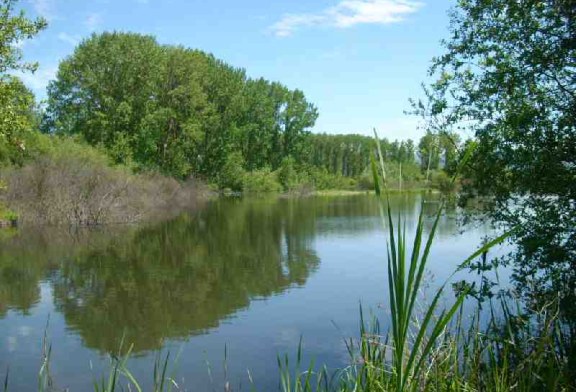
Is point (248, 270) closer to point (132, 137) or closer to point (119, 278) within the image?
point (119, 278)

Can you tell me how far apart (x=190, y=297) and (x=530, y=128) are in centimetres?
903

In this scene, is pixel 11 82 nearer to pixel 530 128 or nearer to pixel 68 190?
pixel 530 128

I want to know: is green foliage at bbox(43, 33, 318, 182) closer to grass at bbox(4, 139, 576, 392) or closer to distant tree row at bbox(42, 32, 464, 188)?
distant tree row at bbox(42, 32, 464, 188)

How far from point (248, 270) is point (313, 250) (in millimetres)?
4487

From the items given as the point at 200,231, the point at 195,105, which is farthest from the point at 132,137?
the point at 200,231

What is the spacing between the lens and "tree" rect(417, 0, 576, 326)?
682 cm

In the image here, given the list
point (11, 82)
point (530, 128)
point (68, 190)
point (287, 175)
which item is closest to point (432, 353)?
point (530, 128)

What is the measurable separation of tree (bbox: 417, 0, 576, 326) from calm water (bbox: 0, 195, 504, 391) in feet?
4.16

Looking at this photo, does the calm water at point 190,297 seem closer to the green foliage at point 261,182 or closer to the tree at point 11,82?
the tree at point 11,82

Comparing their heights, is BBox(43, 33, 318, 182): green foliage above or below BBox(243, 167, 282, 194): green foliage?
above

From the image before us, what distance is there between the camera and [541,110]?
7.16 m

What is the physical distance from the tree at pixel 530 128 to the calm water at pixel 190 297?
1.27 metres

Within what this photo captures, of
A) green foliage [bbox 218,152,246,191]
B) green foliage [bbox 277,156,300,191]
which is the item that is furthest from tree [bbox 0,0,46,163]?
green foliage [bbox 277,156,300,191]

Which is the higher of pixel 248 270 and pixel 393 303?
pixel 393 303
